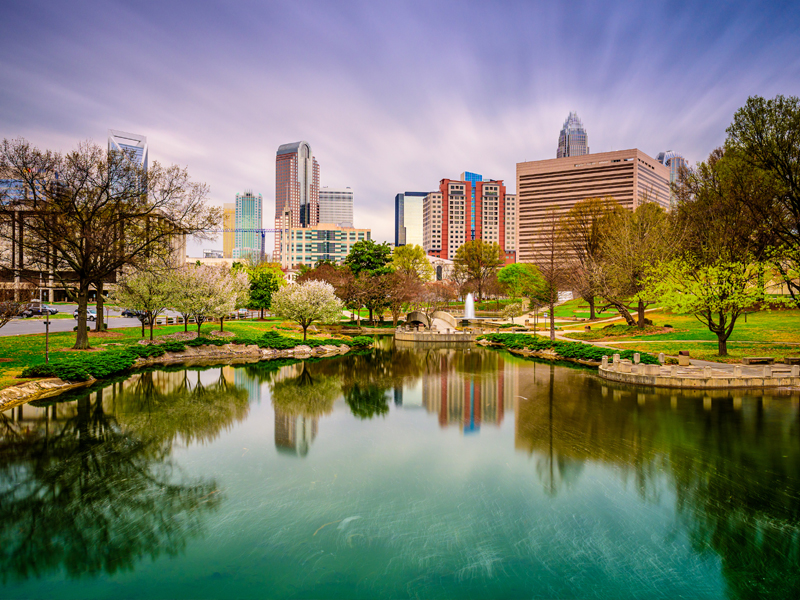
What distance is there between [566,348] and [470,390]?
42.4ft

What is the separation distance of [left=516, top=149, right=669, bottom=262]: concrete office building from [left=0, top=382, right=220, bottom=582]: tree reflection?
127914mm

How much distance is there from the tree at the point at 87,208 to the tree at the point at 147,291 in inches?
65.1

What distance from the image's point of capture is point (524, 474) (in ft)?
37.7

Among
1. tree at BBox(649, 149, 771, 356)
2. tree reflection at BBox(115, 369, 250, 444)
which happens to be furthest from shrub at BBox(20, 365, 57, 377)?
tree at BBox(649, 149, 771, 356)

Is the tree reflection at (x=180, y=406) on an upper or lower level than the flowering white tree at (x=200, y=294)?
lower

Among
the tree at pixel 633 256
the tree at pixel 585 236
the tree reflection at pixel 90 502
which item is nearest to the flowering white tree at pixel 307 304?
the tree reflection at pixel 90 502

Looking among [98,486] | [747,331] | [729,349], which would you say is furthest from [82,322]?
[747,331]

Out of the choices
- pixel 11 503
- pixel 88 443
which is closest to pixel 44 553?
pixel 11 503

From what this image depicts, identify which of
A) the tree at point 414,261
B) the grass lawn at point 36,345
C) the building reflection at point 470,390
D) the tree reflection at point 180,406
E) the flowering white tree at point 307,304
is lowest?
the building reflection at point 470,390

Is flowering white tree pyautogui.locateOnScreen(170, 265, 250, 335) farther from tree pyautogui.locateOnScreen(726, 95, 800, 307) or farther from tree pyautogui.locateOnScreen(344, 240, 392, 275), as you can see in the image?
tree pyautogui.locateOnScreen(726, 95, 800, 307)

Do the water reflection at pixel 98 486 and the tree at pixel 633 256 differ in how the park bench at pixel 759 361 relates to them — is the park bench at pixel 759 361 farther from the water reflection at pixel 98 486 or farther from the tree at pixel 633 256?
the water reflection at pixel 98 486

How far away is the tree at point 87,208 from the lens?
24.5 meters

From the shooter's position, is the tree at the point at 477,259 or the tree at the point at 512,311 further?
the tree at the point at 477,259

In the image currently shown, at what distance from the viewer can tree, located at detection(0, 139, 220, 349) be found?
2453cm
